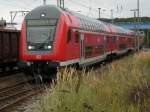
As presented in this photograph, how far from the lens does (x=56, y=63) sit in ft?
59.3

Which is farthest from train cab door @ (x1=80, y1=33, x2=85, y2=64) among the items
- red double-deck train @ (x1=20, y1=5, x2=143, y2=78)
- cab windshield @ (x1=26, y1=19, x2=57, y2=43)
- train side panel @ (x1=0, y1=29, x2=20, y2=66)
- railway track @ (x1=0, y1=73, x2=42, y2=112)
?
train side panel @ (x1=0, y1=29, x2=20, y2=66)

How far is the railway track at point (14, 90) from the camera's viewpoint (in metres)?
14.1

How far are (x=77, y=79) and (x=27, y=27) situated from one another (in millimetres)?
9837

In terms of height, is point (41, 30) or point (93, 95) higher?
point (41, 30)

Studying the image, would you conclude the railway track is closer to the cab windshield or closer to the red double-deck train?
the red double-deck train

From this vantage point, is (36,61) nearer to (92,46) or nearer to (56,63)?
(56,63)

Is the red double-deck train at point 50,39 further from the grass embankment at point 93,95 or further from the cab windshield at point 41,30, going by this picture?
the grass embankment at point 93,95

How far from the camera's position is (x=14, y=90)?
17.2 m

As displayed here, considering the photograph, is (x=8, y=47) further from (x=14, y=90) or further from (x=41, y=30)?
(x=14, y=90)

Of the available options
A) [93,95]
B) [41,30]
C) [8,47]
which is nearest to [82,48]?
[41,30]

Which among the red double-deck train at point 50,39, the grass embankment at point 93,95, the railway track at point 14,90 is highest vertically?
the red double-deck train at point 50,39

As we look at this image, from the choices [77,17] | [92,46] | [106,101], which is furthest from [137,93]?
[92,46]

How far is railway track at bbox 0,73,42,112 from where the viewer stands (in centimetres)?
1409

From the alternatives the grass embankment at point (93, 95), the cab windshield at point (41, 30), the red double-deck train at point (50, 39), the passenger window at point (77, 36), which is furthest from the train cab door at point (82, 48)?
the grass embankment at point (93, 95)
